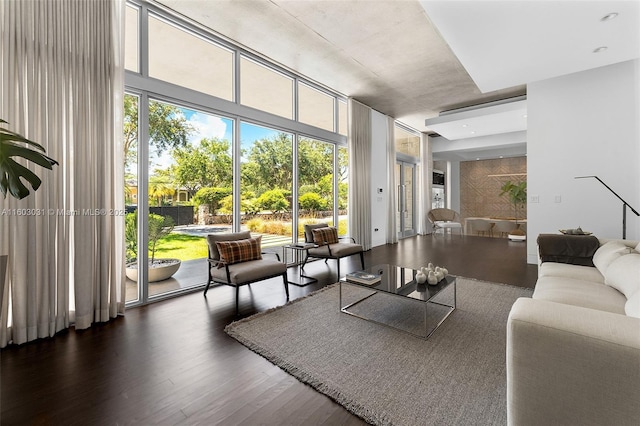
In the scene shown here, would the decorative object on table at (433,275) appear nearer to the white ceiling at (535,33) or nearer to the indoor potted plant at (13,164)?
the white ceiling at (535,33)

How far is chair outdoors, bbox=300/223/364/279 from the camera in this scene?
4.71m

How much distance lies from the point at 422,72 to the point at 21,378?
641 centimetres

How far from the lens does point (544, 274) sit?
9.57ft

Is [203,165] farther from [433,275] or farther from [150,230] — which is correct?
[433,275]

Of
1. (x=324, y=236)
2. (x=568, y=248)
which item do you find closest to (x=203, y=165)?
(x=324, y=236)

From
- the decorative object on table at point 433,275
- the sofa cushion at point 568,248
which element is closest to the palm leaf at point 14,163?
the decorative object on table at point 433,275

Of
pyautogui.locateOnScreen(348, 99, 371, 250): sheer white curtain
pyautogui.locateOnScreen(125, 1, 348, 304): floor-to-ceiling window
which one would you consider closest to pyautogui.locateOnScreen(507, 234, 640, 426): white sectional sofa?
pyautogui.locateOnScreen(125, 1, 348, 304): floor-to-ceiling window

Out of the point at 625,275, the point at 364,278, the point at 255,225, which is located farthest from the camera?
the point at 255,225

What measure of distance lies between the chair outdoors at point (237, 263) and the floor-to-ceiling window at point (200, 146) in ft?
2.04

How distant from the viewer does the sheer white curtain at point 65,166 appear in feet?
8.16

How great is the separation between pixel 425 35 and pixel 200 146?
11.6 feet

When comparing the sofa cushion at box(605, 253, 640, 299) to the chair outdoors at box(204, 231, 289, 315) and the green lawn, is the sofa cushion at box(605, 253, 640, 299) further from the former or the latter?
the green lawn

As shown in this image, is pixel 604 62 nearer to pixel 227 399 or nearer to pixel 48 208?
pixel 227 399

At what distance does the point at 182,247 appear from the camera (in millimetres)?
3994
